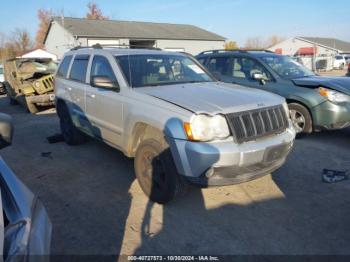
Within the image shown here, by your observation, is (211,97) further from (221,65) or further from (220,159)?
(221,65)

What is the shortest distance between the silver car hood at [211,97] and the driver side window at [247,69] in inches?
115

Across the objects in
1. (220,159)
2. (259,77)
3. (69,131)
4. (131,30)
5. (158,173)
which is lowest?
(69,131)

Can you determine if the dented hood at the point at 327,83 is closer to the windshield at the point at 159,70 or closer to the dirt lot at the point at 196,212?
the dirt lot at the point at 196,212

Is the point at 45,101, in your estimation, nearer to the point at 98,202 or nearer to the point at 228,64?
the point at 228,64

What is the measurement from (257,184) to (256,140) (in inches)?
47.0

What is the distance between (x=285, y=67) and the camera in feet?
24.3

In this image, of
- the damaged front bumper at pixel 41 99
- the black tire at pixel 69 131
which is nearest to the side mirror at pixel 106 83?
the black tire at pixel 69 131

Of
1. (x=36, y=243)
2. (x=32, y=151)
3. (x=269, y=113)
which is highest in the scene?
(x=269, y=113)

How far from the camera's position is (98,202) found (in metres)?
4.14

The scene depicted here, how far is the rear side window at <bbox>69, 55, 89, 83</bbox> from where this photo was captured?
18.4ft

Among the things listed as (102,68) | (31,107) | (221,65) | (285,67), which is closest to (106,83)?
(102,68)

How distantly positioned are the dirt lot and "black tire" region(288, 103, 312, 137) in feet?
3.06

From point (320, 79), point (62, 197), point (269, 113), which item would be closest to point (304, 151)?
point (320, 79)

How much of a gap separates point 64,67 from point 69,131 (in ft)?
4.22
